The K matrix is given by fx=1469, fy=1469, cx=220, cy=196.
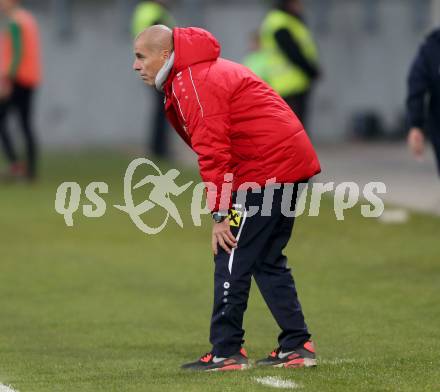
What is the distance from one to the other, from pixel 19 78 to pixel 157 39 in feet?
38.4

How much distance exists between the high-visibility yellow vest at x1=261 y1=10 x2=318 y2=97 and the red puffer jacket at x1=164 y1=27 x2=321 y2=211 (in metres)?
9.70

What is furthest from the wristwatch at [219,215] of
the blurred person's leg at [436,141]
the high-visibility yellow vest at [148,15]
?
the high-visibility yellow vest at [148,15]

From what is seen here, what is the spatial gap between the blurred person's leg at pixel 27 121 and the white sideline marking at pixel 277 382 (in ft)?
38.9

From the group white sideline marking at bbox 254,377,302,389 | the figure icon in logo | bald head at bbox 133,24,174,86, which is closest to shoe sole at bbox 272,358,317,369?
white sideline marking at bbox 254,377,302,389

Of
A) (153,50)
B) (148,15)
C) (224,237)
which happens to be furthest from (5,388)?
(148,15)

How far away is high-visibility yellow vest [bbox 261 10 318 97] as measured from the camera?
17.2m

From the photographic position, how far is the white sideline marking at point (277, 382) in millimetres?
7027

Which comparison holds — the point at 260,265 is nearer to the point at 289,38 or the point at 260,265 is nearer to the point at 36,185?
the point at 289,38

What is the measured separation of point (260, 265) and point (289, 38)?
9.79 metres

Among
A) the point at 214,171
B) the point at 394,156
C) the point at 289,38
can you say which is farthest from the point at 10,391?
the point at 394,156

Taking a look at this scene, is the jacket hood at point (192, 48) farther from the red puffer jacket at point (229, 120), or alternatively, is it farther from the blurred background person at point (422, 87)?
the blurred background person at point (422, 87)

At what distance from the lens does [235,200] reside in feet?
24.6

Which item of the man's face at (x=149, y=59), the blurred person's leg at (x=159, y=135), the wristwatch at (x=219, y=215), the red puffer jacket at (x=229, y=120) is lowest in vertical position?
the blurred person's leg at (x=159, y=135)

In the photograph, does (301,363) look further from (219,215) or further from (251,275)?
(219,215)
